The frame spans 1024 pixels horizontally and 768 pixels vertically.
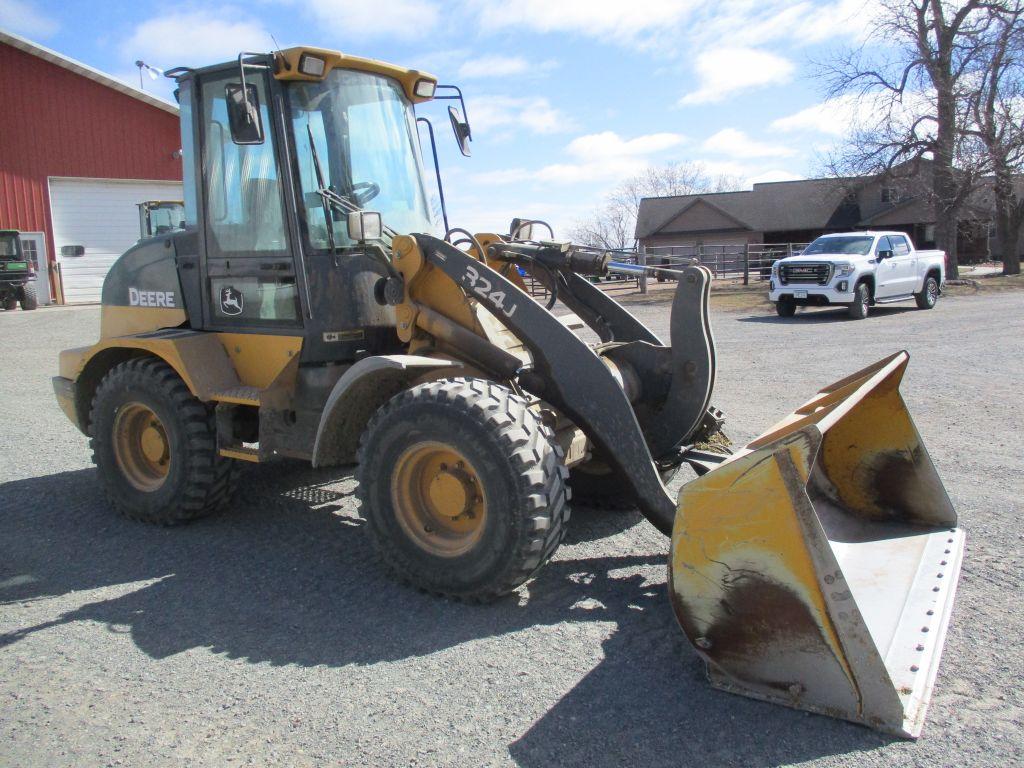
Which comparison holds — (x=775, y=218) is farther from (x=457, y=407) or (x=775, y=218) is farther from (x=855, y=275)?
(x=457, y=407)

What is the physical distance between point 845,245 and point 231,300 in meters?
17.6

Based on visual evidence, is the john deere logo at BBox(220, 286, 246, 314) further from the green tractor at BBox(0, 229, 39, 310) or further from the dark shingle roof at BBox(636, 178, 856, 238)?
the dark shingle roof at BBox(636, 178, 856, 238)

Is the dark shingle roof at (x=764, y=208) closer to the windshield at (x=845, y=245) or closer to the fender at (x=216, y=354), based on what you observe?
the windshield at (x=845, y=245)

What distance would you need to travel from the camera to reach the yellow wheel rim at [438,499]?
165 inches

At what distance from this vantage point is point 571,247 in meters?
5.27

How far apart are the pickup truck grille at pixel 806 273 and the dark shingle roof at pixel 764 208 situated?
33496 millimetres

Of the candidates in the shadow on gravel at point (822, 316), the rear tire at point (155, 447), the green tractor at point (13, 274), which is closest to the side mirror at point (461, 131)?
the rear tire at point (155, 447)

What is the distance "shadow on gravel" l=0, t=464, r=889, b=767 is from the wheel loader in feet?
0.63

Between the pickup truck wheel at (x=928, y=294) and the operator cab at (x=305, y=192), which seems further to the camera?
the pickup truck wheel at (x=928, y=294)

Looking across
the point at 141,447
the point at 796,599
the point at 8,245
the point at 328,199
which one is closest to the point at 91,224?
the point at 8,245

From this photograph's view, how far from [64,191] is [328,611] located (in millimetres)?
26750

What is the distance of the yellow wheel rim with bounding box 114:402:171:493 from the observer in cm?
563

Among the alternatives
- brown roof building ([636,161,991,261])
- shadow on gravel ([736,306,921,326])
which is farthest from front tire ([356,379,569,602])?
brown roof building ([636,161,991,261])

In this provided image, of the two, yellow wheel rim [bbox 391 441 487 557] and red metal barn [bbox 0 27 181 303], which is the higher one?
red metal barn [bbox 0 27 181 303]
